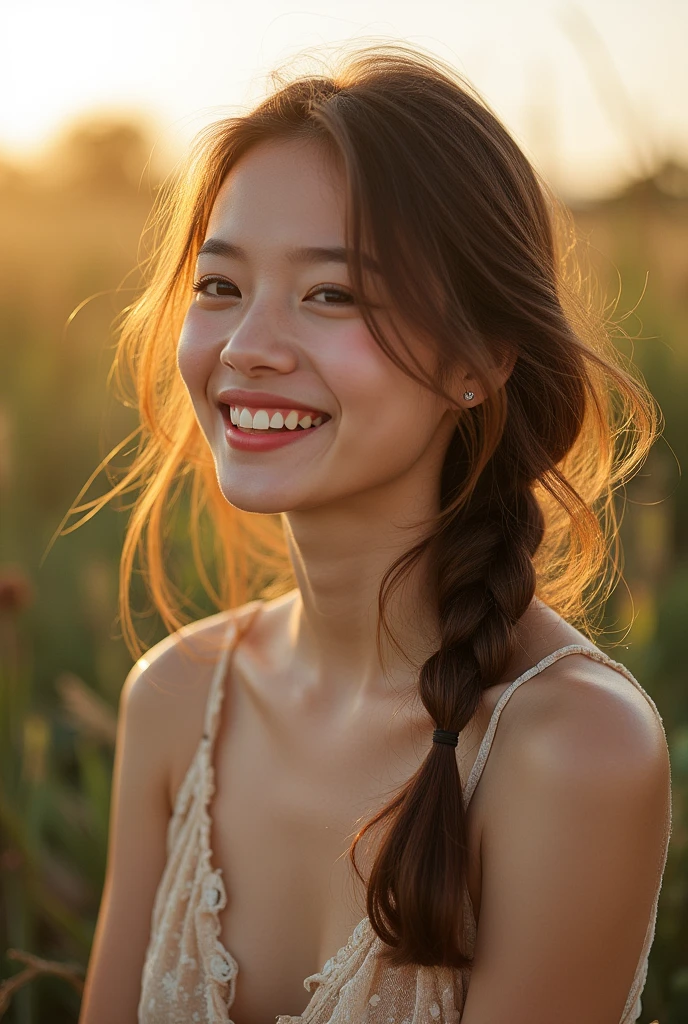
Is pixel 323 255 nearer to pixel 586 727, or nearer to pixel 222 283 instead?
pixel 222 283

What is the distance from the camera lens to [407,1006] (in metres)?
1.57

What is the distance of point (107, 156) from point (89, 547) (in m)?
8.49

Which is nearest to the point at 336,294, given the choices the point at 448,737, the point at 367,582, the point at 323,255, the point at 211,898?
the point at 323,255

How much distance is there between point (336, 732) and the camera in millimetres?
1832

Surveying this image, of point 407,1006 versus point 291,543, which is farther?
point 291,543

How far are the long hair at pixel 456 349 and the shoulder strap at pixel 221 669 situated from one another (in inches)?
17.4

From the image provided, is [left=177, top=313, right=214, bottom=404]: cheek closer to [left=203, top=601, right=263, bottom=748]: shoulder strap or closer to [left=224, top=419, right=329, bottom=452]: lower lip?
[left=224, top=419, right=329, bottom=452]: lower lip

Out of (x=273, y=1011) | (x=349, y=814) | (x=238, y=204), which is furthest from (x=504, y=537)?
(x=273, y=1011)

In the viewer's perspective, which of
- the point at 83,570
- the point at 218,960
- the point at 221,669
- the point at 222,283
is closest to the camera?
the point at 222,283

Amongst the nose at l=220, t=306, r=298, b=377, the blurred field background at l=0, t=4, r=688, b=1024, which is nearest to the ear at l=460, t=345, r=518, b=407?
the nose at l=220, t=306, r=298, b=377

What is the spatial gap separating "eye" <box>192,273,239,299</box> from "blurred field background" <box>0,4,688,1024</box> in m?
0.46

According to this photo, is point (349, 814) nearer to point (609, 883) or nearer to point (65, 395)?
point (609, 883)

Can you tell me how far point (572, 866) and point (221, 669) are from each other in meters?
0.86

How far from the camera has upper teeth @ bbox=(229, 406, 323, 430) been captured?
158 centimetres
